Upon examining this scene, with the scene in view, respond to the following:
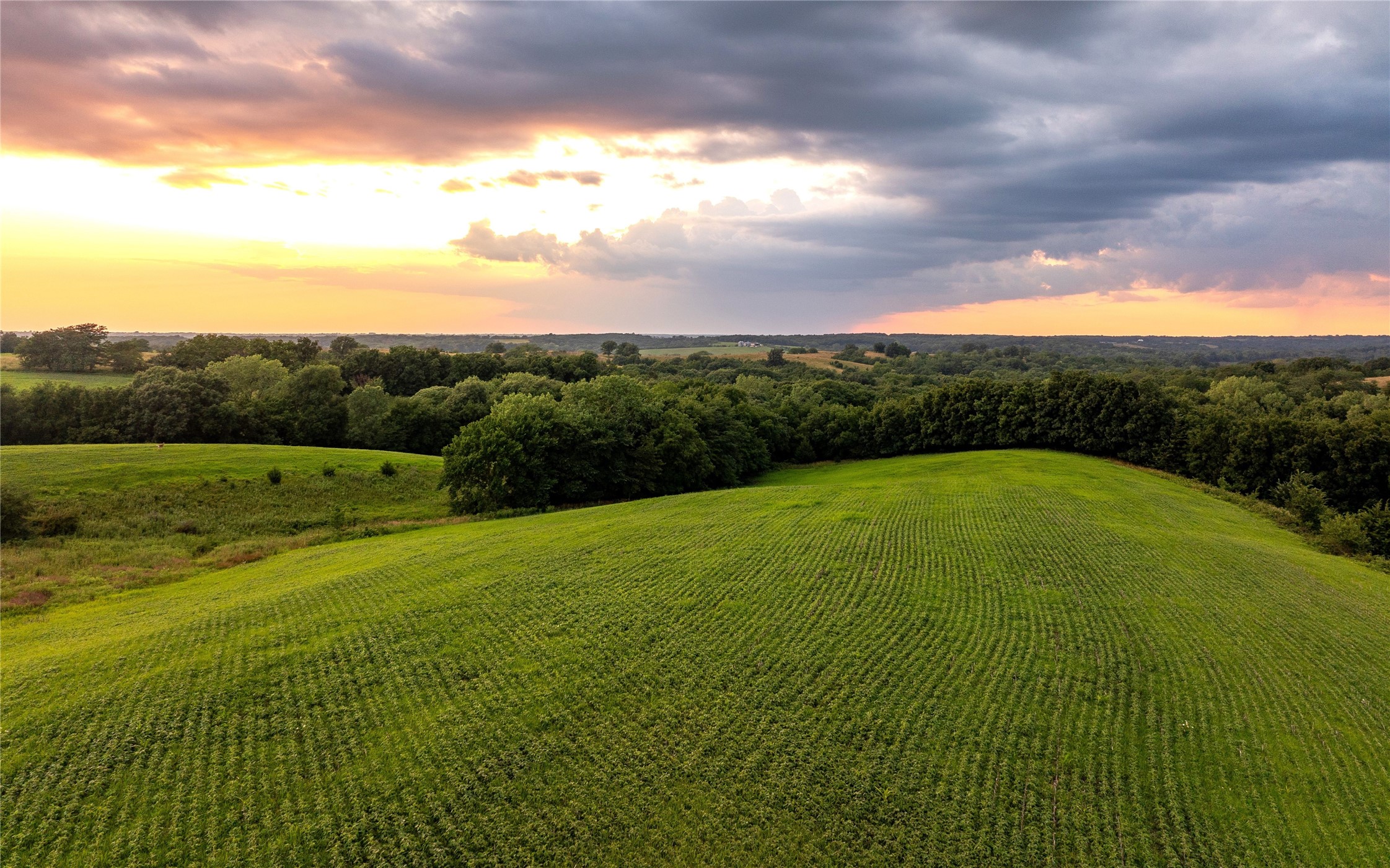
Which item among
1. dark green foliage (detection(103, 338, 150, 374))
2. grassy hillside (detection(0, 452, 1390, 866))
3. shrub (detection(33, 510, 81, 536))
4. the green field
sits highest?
dark green foliage (detection(103, 338, 150, 374))

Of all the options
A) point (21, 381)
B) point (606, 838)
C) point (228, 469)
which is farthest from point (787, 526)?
point (21, 381)

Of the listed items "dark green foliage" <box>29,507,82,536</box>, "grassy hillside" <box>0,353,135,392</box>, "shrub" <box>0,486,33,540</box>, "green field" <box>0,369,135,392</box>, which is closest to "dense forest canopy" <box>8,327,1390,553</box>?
"grassy hillside" <box>0,353,135,392</box>

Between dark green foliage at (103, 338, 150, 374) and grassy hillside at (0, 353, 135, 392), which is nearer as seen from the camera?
grassy hillside at (0, 353, 135, 392)

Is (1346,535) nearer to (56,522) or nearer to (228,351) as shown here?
(56,522)

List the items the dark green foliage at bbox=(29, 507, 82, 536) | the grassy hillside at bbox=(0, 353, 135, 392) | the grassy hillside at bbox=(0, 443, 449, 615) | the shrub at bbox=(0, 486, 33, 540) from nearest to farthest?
the grassy hillside at bbox=(0, 443, 449, 615) < the shrub at bbox=(0, 486, 33, 540) < the dark green foliage at bbox=(29, 507, 82, 536) < the grassy hillside at bbox=(0, 353, 135, 392)

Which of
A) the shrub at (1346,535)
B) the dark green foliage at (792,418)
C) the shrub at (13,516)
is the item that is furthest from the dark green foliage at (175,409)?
the shrub at (1346,535)

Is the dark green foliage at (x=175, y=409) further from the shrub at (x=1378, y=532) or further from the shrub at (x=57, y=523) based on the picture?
the shrub at (x=1378, y=532)

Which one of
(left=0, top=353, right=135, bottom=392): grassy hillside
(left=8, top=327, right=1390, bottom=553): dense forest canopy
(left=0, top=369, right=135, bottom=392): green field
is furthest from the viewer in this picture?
(left=0, top=353, right=135, bottom=392): grassy hillside

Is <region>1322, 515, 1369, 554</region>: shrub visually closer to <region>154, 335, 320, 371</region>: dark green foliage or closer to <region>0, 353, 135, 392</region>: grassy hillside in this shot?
<region>154, 335, 320, 371</region>: dark green foliage
